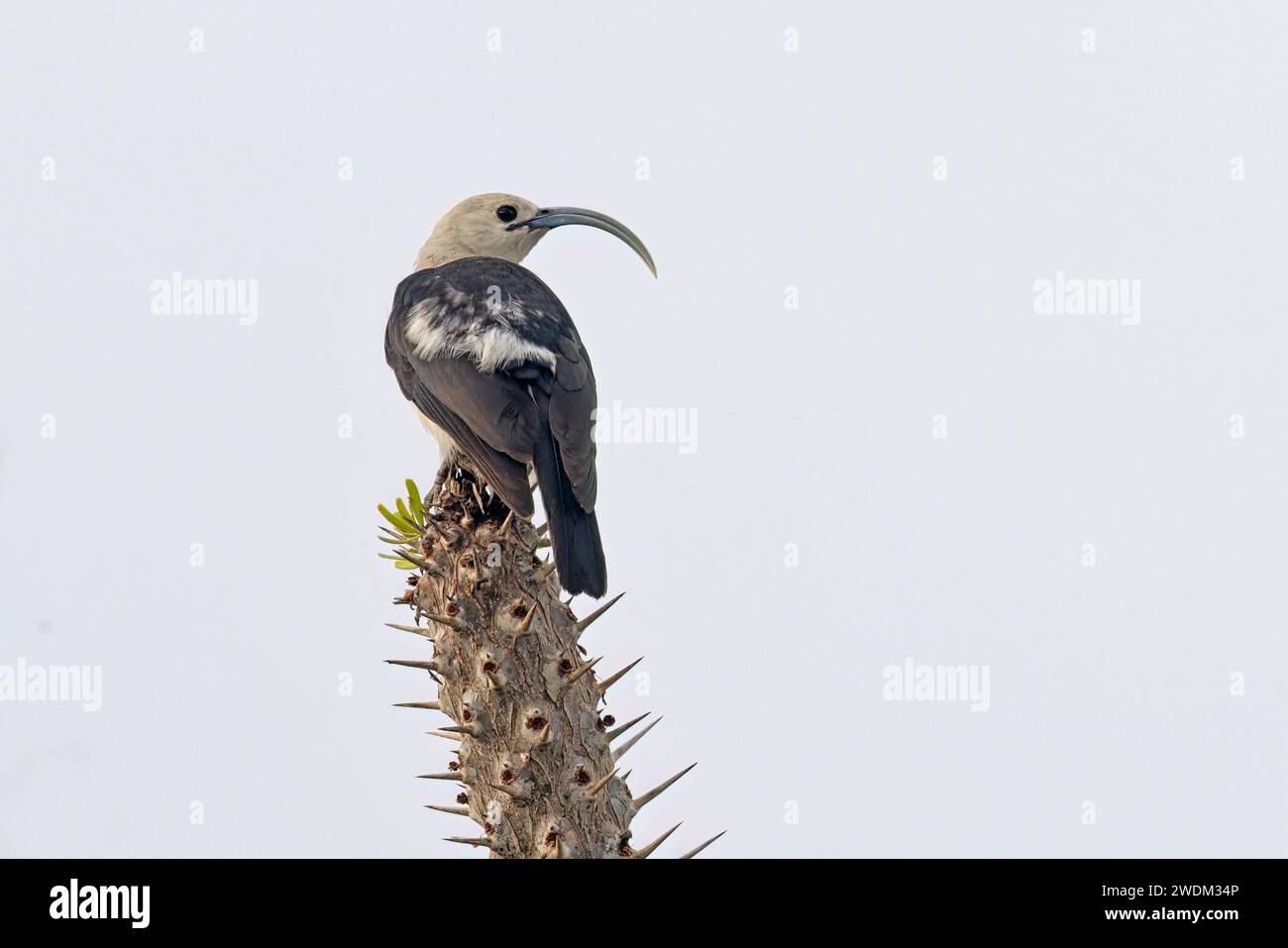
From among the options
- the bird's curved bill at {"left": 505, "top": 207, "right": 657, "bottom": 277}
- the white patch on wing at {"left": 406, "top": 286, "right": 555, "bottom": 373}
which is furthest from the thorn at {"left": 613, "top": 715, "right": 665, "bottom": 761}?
the bird's curved bill at {"left": 505, "top": 207, "right": 657, "bottom": 277}

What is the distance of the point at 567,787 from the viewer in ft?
14.5

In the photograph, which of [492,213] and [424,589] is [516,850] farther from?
[492,213]

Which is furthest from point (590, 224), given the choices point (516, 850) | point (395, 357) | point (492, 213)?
point (516, 850)

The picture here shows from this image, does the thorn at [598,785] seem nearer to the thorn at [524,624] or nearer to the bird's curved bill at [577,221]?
the thorn at [524,624]

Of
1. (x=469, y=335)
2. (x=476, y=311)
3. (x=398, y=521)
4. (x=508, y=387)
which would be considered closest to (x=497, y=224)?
(x=476, y=311)

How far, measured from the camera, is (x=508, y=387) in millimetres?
6539

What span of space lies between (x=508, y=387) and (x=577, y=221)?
270cm

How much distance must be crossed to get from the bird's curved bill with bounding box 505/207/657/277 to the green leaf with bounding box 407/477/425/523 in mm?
4158

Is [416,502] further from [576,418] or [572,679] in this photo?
[576,418]

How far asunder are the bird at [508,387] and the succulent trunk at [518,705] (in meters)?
0.44

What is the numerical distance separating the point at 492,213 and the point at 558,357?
98.8 inches

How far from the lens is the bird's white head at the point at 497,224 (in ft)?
29.2

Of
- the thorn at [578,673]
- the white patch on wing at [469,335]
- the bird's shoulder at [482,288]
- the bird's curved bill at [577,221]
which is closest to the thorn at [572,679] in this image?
the thorn at [578,673]

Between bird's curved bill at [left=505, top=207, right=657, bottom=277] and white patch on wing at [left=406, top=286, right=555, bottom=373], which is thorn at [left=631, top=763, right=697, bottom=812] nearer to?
white patch on wing at [left=406, top=286, right=555, bottom=373]
